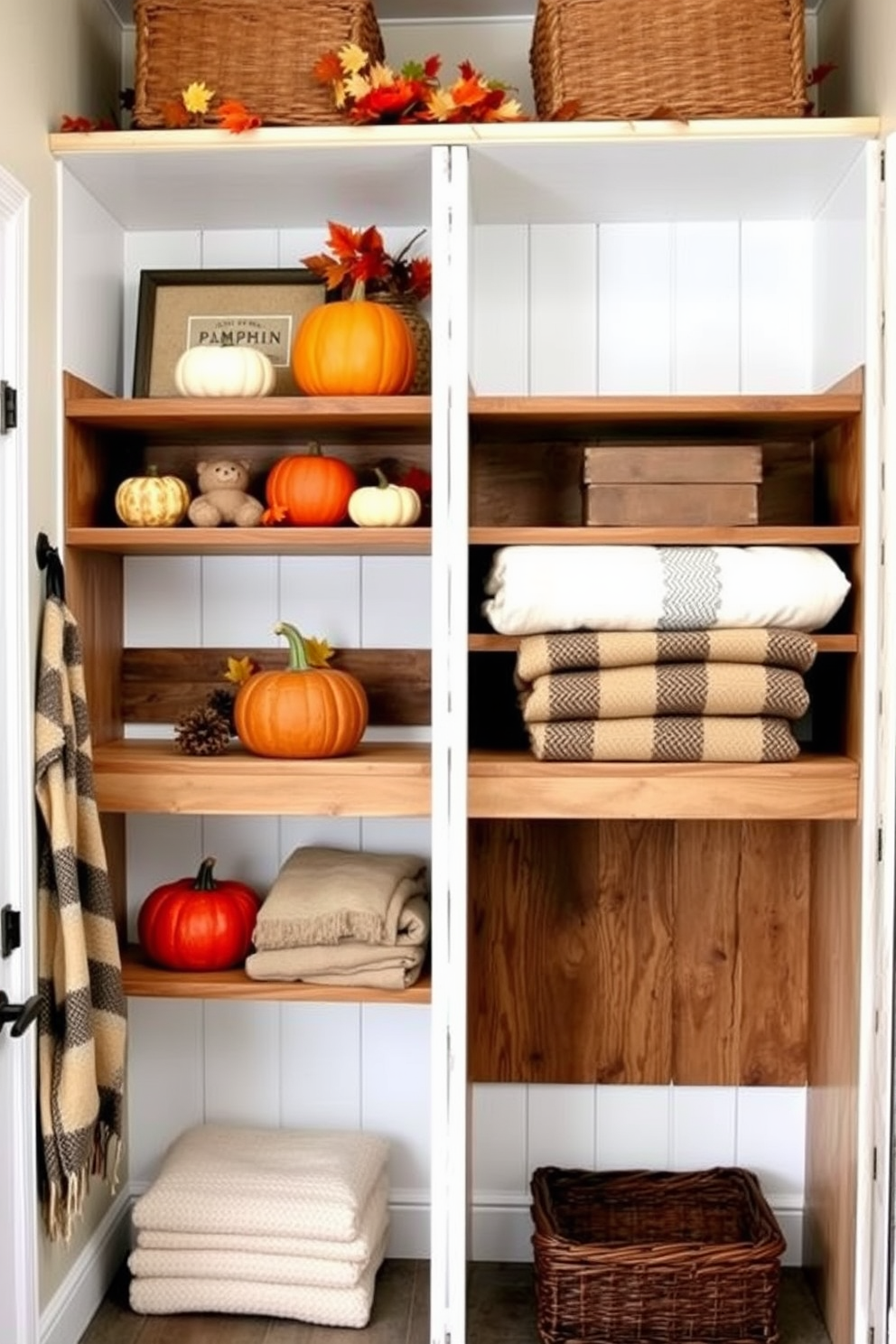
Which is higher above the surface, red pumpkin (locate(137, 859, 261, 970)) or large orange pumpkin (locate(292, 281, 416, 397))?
large orange pumpkin (locate(292, 281, 416, 397))

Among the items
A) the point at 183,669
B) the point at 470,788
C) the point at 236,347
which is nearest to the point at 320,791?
the point at 470,788

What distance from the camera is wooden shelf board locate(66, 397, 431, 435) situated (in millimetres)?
2549

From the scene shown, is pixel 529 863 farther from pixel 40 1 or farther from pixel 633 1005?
pixel 40 1

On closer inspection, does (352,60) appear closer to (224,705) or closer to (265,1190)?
(224,705)

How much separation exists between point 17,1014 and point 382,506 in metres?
1.07

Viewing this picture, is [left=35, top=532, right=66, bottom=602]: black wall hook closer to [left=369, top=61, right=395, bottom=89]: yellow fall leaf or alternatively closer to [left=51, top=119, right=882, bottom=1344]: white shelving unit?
[left=51, top=119, right=882, bottom=1344]: white shelving unit

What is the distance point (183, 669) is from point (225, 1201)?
106 centimetres

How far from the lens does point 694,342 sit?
9.55 feet

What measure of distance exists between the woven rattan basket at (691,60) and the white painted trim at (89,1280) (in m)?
2.29

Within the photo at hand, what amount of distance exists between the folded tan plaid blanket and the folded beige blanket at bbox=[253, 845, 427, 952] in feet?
1.42

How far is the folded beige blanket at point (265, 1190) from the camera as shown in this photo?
8.91ft

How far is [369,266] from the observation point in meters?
2.71

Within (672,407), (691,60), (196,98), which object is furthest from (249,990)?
(691,60)

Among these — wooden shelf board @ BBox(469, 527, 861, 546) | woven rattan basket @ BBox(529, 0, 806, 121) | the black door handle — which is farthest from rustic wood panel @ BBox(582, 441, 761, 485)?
the black door handle
